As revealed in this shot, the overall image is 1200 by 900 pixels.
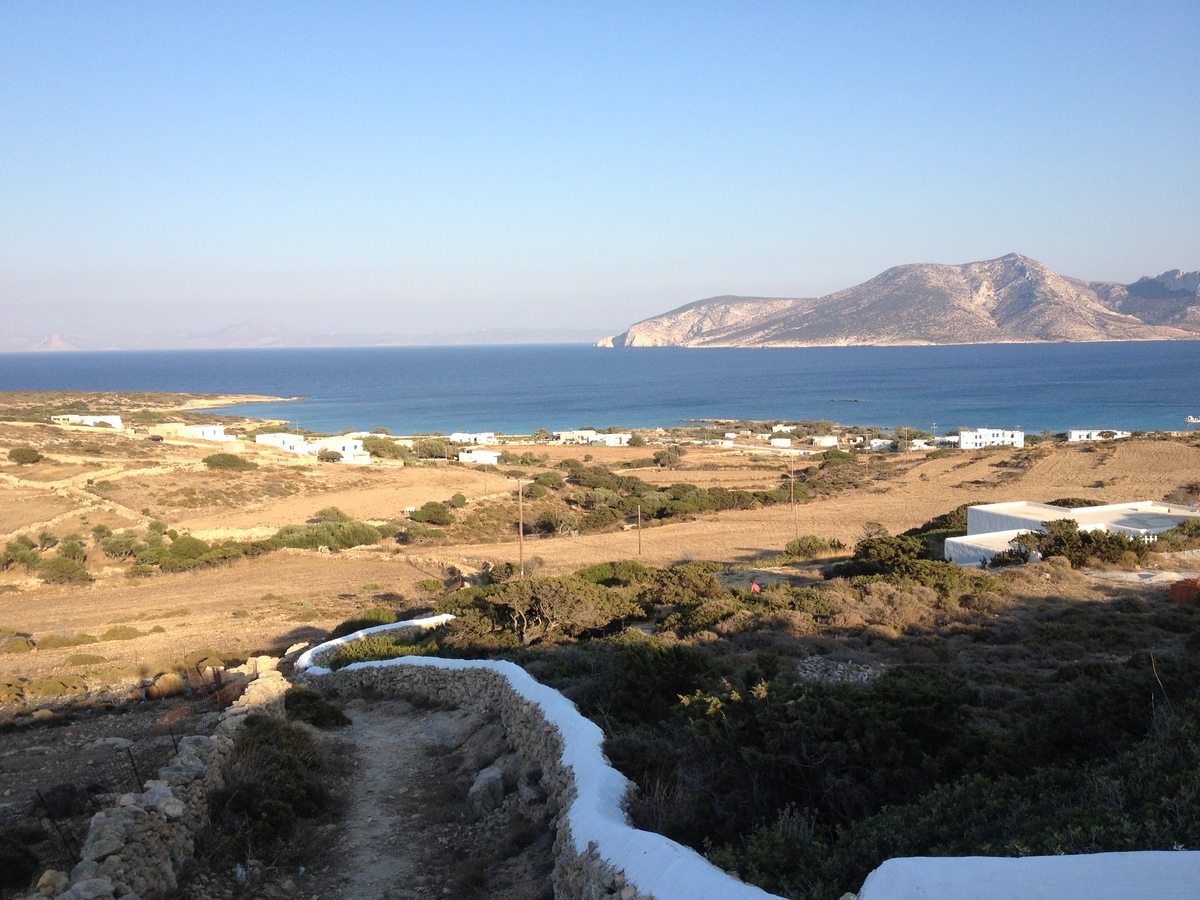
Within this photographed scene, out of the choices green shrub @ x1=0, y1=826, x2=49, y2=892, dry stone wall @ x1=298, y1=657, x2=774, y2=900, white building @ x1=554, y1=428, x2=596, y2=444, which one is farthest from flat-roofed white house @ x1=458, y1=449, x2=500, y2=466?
green shrub @ x1=0, y1=826, x2=49, y2=892

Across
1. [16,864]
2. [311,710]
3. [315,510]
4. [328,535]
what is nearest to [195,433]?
[315,510]

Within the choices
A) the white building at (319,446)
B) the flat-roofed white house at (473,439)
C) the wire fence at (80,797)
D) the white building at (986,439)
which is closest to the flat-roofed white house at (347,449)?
the white building at (319,446)

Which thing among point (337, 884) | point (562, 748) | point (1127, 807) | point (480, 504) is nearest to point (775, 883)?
point (1127, 807)

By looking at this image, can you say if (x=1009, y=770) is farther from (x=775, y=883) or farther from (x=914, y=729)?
(x=775, y=883)

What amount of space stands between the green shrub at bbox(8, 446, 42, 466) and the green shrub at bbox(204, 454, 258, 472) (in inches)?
373

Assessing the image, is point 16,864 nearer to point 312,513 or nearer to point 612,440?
point 312,513

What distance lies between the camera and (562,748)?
7.76 m

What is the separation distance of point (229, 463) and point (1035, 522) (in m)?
43.5

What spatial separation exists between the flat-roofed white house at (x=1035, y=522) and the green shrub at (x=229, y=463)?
4091cm

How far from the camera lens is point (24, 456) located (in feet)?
159

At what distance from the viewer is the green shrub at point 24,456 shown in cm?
4797

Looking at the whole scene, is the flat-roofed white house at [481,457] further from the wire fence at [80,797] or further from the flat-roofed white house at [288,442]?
the wire fence at [80,797]

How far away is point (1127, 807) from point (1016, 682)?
16.7 ft

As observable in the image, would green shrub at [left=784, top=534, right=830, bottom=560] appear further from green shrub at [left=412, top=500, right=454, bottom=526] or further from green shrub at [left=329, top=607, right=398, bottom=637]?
green shrub at [left=412, top=500, right=454, bottom=526]
